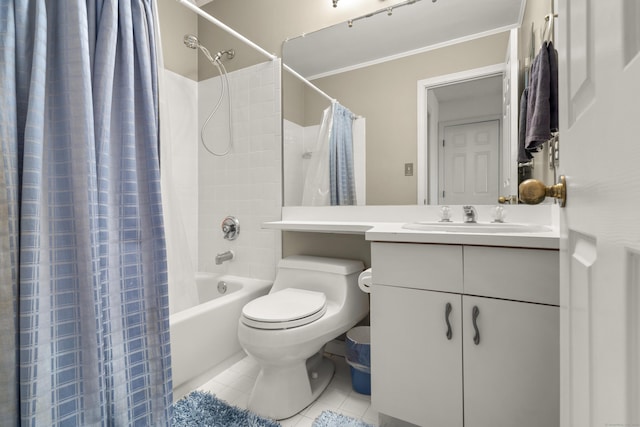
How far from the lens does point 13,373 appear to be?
2.47 feet

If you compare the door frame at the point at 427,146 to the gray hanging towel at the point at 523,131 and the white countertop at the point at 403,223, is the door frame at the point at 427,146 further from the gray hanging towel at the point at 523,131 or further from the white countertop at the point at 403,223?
the gray hanging towel at the point at 523,131

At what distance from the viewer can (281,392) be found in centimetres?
135

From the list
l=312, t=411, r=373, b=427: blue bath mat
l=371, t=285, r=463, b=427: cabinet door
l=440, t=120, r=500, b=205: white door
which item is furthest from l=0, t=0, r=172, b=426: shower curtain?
l=440, t=120, r=500, b=205: white door

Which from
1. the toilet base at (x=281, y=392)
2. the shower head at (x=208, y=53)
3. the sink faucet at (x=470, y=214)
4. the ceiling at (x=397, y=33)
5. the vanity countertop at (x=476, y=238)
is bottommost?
the toilet base at (x=281, y=392)

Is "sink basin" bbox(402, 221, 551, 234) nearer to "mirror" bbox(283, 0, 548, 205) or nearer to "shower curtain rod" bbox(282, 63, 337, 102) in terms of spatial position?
"mirror" bbox(283, 0, 548, 205)

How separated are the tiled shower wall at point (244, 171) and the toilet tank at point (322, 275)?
27 cm

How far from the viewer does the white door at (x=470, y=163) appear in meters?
1.49

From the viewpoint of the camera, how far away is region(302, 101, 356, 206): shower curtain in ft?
5.99

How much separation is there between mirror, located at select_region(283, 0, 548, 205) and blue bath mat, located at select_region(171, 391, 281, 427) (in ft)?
3.87

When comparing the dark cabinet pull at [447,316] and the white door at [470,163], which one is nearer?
the dark cabinet pull at [447,316]

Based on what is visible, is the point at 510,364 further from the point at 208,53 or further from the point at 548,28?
the point at 208,53

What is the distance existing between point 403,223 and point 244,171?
1163 mm

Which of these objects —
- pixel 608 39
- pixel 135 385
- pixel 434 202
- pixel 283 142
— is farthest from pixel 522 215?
pixel 135 385

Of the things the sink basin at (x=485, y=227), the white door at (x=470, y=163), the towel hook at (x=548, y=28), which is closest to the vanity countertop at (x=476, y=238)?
the sink basin at (x=485, y=227)
